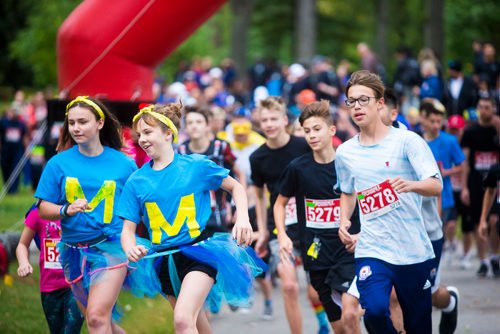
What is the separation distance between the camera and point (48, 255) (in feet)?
23.8

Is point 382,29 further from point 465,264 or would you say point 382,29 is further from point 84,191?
point 84,191

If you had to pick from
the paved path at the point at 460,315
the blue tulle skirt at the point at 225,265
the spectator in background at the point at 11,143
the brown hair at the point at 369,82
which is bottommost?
the paved path at the point at 460,315

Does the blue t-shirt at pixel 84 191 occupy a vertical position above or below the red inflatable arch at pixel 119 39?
below

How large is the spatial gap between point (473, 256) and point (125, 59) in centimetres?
624

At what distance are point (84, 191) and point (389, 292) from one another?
2294mm

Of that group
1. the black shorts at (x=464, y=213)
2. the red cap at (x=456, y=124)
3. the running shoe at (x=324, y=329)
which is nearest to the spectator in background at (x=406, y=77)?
the red cap at (x=456, y=124)

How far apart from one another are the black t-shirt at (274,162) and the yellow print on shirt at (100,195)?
2.41m

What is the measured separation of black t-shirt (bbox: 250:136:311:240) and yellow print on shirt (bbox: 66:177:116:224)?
2.41 m

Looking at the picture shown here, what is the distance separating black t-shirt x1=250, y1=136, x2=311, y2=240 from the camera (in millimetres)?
8984

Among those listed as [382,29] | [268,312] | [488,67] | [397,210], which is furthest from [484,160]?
[382,29]

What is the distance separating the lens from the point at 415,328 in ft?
21.5

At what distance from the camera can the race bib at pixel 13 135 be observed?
23.0 meters

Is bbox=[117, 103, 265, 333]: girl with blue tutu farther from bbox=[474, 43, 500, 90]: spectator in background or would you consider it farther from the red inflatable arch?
bbox=[474, 43, 500, 90]: spectator in background

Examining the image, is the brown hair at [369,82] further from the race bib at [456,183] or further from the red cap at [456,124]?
the red cap at [456,124]
